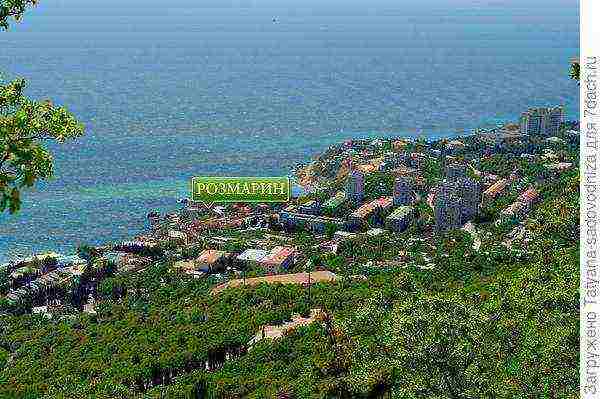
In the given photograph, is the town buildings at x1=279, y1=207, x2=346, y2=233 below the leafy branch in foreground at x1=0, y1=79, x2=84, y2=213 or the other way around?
below

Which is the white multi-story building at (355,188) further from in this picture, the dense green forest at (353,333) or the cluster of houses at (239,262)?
the cluster of houses at (239,262)

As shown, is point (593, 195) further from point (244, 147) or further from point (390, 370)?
point (244, 147)

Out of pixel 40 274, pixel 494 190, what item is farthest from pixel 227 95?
pixel 40 274

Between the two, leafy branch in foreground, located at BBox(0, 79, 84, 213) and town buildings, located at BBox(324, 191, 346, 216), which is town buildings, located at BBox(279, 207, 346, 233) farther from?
leafy branch in foreground, located at BBox(0, 79, 84, 213)

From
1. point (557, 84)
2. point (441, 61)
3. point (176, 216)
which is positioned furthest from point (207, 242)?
point (441, 61)

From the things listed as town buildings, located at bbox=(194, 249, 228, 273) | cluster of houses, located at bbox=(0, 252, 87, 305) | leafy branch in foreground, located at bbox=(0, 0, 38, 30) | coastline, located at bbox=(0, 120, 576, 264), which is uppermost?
leafy branch in foreground, located at bbox=(0, 0, 38, 30)

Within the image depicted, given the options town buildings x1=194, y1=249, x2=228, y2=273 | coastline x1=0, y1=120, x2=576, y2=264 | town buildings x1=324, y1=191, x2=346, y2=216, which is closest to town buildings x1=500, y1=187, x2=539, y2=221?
town buildings x1=324, y1=191, x2=346, y2=216

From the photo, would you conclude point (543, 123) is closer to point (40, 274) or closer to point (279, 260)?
point (279, 260)
